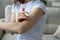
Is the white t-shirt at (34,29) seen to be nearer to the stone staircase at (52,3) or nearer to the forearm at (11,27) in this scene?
the forearm at (11,27)

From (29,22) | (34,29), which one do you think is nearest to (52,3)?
(34,29)

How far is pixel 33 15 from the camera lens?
3.09 ft

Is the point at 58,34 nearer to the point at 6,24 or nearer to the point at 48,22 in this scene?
the point at 48,22

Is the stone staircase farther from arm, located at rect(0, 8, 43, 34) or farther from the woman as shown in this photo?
arm, located at rect(0, 8, 43, 34)

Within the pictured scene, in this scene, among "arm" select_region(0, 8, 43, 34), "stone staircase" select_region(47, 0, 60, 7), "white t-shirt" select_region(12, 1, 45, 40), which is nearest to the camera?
"arm" select_region(0, 8, 43, 34)

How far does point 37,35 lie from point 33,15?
0.65 feet

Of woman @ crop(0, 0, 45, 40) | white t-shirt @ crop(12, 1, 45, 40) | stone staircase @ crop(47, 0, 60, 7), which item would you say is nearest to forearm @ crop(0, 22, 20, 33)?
woman @ crop(0, 0, 45, 40)

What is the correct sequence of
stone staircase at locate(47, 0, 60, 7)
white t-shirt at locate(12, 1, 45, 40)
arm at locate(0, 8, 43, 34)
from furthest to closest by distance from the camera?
1. stone staircase at locate(47, 0, 60, 7)
2. white t-shirt at locate(12, 1, 45, 40)
3. arm at locate(0, 8, 43, 34)

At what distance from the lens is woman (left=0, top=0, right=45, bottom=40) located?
3.04 feet

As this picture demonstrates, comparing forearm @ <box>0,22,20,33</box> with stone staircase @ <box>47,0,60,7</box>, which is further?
stone staircase @ <box>47,0,60,7</box>

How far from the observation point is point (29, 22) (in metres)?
0.93

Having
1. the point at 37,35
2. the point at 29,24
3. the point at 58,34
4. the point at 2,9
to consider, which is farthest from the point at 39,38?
the point at 2,9

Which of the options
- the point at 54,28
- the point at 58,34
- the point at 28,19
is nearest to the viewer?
the point at 28,19

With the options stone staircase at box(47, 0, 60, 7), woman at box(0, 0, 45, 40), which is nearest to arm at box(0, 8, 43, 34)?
woman at box(0, 0, 45, 40)
